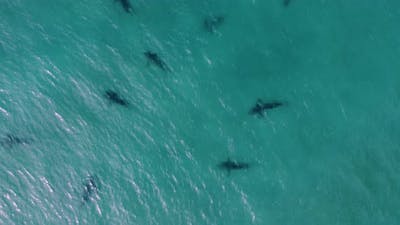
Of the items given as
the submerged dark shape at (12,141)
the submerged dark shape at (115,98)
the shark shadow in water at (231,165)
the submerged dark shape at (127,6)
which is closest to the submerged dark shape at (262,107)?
the shark shadow in water at (231,165)

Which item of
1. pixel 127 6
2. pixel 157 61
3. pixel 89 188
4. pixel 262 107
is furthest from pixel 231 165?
pixel 127 6

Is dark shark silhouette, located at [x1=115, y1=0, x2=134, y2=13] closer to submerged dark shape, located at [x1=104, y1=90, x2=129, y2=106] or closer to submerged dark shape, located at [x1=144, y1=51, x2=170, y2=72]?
submerged dark shape, located at [x1=144, y1=51, x2=170, y2=72]

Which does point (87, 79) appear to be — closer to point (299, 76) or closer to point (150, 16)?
point (150, 16)

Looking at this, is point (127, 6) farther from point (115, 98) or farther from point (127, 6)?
point (115, 98)

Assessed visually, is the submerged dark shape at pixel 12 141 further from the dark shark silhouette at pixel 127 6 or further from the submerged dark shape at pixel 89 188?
the dark shark silhouette at pixel 127 6

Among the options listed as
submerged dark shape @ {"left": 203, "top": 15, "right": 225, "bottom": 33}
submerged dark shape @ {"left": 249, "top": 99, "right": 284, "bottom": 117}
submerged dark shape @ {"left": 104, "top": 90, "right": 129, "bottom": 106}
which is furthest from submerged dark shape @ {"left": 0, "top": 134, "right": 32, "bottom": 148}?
submerged dark shape @ {"left": 249, "top": 99, "right": 284, "bottom": 117}

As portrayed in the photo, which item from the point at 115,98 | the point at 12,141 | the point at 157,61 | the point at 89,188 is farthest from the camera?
the point at 157,61

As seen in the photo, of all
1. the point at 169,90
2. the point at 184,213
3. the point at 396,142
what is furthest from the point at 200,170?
the point at 396,142
